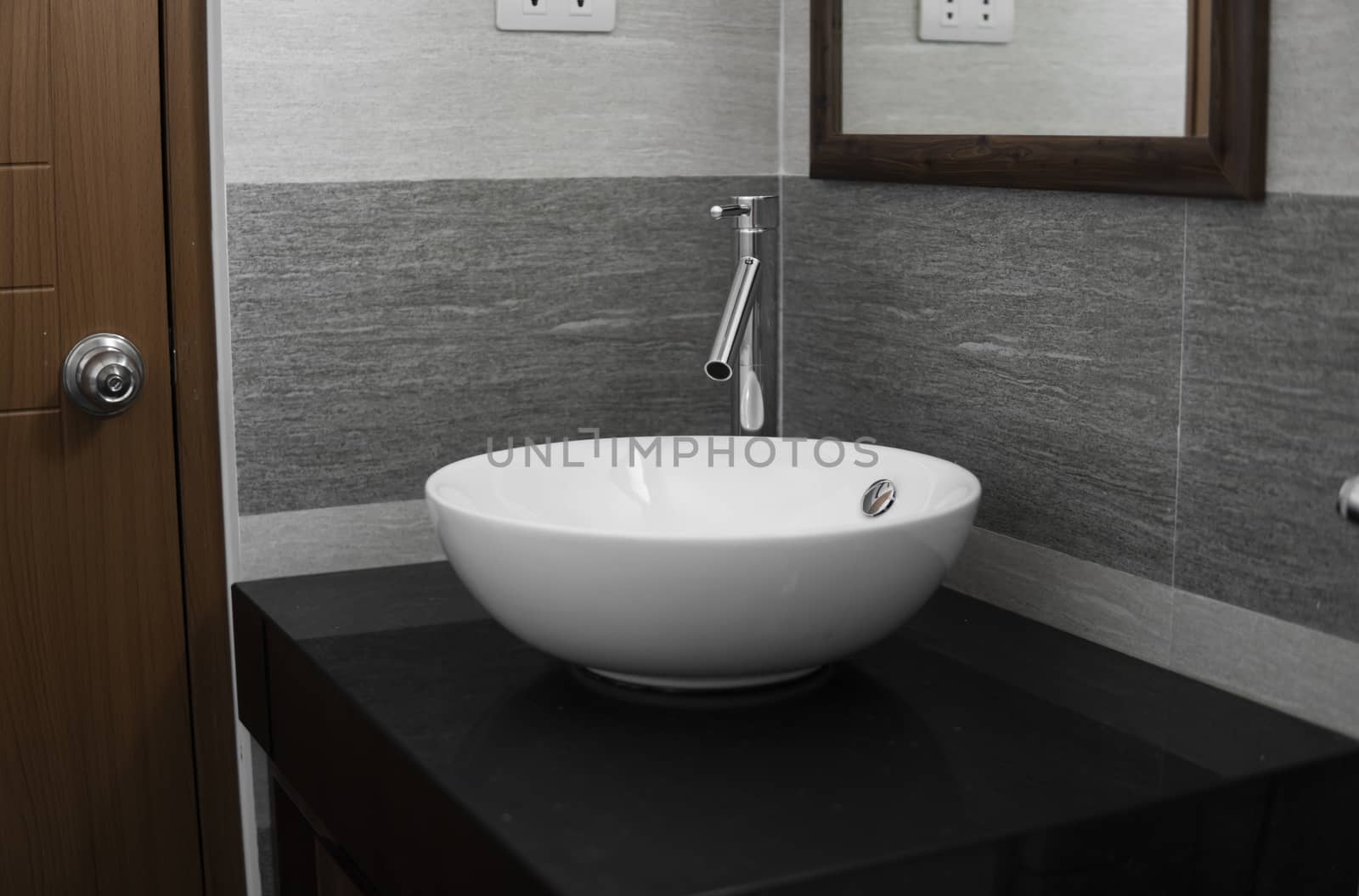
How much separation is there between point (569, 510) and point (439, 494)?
8.2 inches

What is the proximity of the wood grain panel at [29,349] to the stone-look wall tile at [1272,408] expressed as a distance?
1050 mm

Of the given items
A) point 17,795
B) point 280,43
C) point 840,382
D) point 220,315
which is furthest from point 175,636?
point 840,382

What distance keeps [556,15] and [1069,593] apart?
807 millimetres

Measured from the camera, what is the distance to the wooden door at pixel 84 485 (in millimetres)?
1410

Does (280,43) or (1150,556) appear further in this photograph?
(280,43)

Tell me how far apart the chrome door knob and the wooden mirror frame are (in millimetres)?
261

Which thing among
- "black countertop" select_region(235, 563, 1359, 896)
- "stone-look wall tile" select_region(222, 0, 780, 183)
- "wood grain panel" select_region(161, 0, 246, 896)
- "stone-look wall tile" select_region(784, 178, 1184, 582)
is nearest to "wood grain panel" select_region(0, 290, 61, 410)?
"wood grain panel" select_region(161, 0, 246, 896)

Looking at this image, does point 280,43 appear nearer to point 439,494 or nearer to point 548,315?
point 548,315

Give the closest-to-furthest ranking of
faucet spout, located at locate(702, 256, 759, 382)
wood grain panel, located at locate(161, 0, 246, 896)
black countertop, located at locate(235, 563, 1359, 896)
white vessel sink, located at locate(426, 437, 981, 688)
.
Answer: black countertop, located at locate(235, 563, 1359, 896), white vessel sink, located at locate(426, 437, 981, 688), faucet spout, located at locate(702, 256, 759, 382), wood grain panel, located at locate(161, 0, 246, 896)

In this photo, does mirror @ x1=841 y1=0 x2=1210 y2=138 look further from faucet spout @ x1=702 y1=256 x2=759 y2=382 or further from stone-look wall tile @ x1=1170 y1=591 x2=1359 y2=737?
stone-look wall tile @ x1=1170 y1=591 x2=1359 y2=737

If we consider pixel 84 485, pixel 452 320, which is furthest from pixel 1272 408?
pixel 84 485

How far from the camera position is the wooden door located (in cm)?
141

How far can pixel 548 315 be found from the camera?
1.63 m

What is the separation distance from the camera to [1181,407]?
3.86 ft
